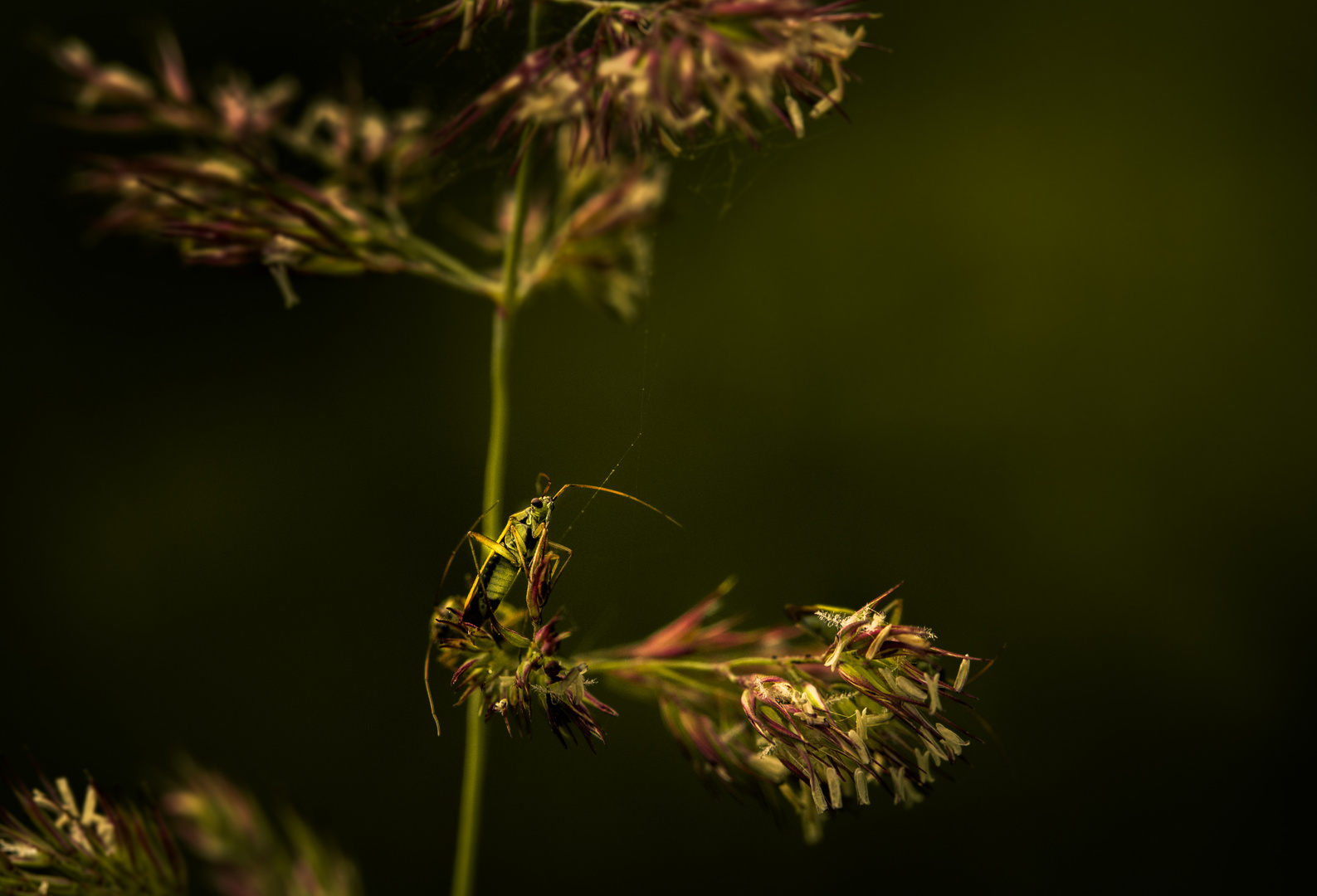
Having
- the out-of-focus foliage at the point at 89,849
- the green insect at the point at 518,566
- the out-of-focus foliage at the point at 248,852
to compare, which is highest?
the green insect at the point at 518,566

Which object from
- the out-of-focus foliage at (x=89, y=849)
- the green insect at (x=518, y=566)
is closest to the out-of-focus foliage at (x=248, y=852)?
the out-of-focus foliage at (x=89, y=849)

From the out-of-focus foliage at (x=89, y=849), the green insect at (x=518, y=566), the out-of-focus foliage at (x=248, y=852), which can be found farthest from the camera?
the out-of-focus foliage at (x=248, y=852)

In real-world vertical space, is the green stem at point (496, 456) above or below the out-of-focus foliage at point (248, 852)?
above

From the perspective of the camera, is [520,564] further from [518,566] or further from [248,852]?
[248,852]

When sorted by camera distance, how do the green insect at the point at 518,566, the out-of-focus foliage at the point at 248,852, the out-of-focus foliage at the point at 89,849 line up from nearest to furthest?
the green insect at the point at 518,566 → the out-of-focus foliage at the point at 89,849 → the out-of-focus foliage at the point at 248,852

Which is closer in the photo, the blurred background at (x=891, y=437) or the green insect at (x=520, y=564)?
the green insect at (x=520, y=564)

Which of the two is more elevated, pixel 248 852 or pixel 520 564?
pixel 520 564

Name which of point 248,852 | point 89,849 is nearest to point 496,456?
point 89,849

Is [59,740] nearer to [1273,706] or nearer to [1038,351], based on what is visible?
[1038,351]

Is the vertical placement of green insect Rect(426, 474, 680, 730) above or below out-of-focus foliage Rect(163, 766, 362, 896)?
above

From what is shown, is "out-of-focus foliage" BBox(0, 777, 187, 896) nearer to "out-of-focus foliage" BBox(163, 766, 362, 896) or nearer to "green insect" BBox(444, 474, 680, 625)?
"out-of-focus foliage" BBox(163, 766, 362, 896)

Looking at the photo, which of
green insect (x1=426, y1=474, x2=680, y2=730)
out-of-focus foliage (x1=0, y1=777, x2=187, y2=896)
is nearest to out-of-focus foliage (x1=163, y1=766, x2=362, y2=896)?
out-of-focus foliage (x1=0, y1=777, x2=187, y2=896)

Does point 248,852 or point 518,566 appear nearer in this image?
point 518,566

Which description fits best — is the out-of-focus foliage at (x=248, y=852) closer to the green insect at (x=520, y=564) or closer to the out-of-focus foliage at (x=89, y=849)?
the out-of-focus foliage at (x=89, y=849)
